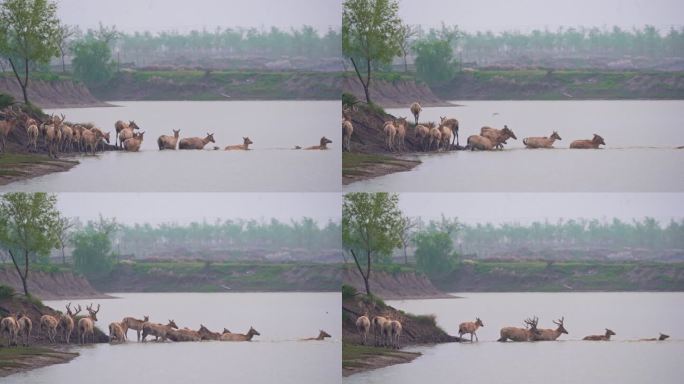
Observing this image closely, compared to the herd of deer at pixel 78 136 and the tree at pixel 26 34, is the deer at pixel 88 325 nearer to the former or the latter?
the herd of deer at pixel 78 136

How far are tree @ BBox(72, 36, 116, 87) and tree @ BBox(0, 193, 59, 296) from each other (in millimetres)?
1061

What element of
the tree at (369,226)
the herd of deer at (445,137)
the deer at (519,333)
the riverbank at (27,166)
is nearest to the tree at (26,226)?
the riverbank at (27,166)

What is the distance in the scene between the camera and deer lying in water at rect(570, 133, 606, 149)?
9.48 m

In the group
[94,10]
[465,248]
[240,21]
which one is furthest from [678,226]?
[94,10]

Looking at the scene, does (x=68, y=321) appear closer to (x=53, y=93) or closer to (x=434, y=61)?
(x=53, y=93)

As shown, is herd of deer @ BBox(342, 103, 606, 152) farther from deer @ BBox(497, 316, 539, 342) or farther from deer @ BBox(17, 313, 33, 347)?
deer @ BBox(17, 313, 33, 347)

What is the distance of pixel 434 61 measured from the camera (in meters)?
9.52

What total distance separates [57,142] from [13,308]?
1415 mm

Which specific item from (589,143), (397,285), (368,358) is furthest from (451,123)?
(368,358)

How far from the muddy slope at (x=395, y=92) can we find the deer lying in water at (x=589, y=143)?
112cm

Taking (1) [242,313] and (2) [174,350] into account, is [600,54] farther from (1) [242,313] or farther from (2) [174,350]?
(2) [174,350]

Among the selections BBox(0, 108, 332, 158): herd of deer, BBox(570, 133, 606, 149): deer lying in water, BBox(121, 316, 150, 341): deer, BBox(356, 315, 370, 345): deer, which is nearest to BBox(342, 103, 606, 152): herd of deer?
BBox(570, 133, 606, 149): deer lying in water

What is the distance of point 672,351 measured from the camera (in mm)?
9211

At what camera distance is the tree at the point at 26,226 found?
9.35m
